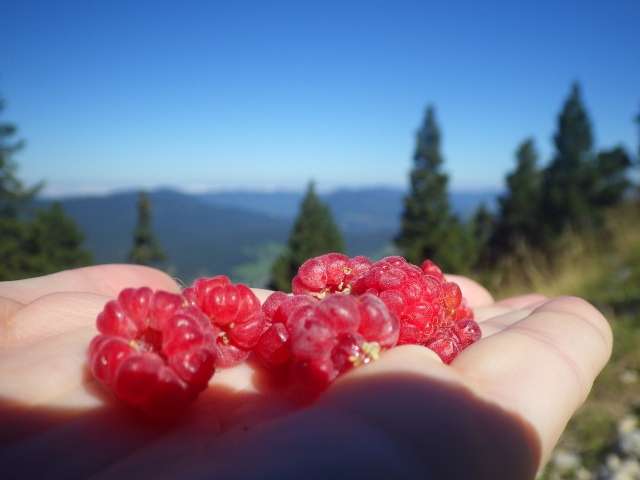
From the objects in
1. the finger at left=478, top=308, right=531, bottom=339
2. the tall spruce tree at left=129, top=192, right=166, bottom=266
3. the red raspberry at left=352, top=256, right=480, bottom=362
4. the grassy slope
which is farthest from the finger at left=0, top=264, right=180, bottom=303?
the tall spruce tree at left=129, top=192, right=166, bottom=266

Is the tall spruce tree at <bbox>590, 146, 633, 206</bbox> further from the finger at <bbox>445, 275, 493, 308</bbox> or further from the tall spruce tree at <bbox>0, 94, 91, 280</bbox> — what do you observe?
the tall spruce tree at <bbox>0, 94, 91, 280</bbox>

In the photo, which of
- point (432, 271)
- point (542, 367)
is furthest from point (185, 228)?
point (542, 367)

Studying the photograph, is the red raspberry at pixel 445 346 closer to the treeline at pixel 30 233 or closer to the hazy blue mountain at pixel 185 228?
the treeline at pixel 30 233

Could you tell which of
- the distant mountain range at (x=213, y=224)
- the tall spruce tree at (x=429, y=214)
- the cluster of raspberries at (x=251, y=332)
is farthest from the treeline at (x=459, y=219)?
the distant mountain range at (x=213, y=224)

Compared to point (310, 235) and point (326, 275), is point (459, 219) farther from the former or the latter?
point (326, 275)

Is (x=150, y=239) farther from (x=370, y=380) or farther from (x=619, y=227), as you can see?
(x=370, y=380)
